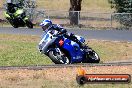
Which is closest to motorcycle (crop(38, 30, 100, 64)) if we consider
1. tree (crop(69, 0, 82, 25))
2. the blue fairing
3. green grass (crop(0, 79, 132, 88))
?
the blue fairing

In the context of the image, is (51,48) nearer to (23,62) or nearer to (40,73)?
(23,62)

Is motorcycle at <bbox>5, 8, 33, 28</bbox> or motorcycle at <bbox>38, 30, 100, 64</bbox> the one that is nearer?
motorcycle at <bbox>38, 30, 100, 64</bbox>

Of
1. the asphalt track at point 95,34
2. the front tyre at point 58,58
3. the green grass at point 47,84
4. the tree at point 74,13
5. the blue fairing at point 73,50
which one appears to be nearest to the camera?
the green grass at point 47,84

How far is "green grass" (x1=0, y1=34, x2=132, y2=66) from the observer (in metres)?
17.9

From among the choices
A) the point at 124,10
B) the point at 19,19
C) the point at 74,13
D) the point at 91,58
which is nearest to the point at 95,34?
the point at 19,19

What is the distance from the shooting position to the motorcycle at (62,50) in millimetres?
16297

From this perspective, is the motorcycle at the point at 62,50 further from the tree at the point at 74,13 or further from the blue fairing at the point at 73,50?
the tree at the point at 74,13

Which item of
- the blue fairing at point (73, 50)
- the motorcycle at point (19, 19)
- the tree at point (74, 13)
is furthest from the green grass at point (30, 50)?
the tree at point (74, 13)

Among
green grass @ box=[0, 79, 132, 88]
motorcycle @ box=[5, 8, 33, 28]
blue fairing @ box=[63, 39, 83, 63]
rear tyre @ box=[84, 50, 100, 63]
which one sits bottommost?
motorcycle @ box=[5, 8, 33, 28]

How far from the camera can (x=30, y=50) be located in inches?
838

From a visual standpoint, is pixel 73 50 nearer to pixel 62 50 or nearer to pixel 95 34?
pixel 62 50

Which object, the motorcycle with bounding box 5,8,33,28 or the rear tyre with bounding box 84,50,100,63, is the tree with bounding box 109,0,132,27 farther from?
the rear tyre with bounding box 84,50,100,63

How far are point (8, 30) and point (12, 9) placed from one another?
6.51 ft

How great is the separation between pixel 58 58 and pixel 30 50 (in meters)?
5.20
